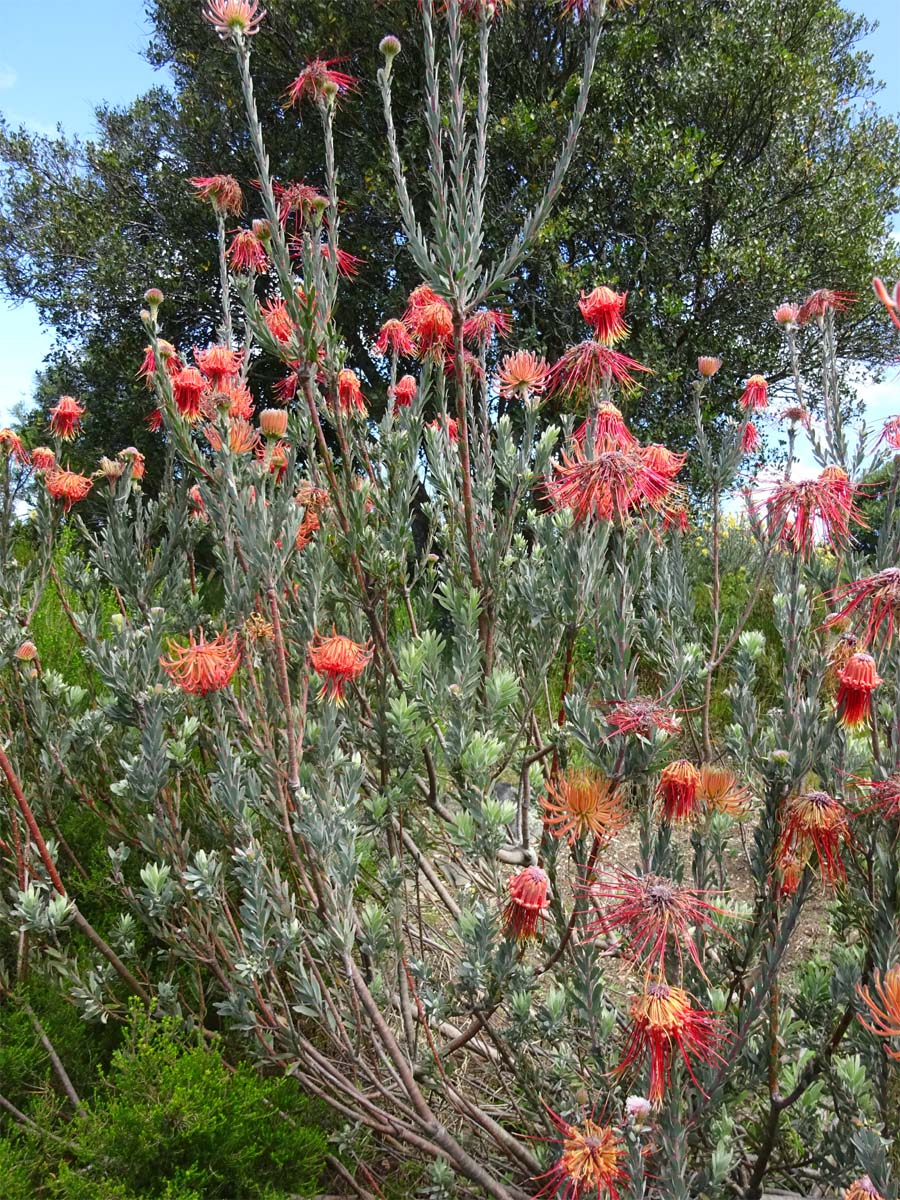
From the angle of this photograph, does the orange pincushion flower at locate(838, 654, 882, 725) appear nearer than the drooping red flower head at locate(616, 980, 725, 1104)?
No

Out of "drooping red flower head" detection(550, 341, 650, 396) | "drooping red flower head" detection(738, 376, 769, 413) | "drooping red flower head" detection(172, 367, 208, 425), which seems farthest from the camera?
"drooping red flower head" detection(738, 376, 769, 413)

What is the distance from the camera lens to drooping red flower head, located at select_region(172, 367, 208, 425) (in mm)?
1904

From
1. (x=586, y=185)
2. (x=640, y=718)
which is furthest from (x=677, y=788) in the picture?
(x=586, y=185)

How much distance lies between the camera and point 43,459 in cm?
258

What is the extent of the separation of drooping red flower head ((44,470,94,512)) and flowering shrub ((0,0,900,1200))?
3 cm

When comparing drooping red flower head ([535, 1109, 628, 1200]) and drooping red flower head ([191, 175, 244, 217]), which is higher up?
drooping red flower head ([191, 175, 244, 217])

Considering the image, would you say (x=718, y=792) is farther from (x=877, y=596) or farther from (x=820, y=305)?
(x=820, y=305)

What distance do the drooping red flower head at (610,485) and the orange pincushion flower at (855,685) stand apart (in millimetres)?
404

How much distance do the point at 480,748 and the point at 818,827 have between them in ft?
2.03

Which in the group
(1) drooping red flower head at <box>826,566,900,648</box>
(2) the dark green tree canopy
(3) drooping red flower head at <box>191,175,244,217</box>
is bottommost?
(1) drooping red flower head at <box>826,566,900,648</box>

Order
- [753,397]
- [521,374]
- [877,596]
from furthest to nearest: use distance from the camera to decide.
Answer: [753,397] → [521,374] → [877,596]

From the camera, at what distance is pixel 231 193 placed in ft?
7.38

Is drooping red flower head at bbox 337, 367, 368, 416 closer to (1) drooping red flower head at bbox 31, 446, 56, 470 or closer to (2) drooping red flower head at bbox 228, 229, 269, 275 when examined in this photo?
(2) drooping red flower head at bbox 228, 229, 269, 275

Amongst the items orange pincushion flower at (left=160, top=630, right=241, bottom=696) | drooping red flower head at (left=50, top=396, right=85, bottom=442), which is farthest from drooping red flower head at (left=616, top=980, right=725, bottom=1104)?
drooping red flower head at (left=50, top=396, right=85, bottom=442)
